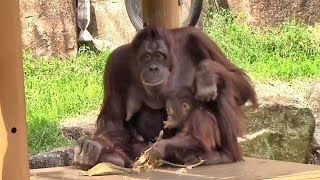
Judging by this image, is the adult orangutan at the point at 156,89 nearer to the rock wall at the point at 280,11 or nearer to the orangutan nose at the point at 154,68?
the orangutan nose at the point at 154,68

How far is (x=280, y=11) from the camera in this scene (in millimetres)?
6793

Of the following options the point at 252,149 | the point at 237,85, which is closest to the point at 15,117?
the point at 237,85

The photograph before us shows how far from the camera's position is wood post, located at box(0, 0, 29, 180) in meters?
1.92

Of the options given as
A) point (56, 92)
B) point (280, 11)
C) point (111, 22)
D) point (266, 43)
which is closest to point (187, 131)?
point (56, 92)

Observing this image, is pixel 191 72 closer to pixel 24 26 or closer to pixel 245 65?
pixel 245 65

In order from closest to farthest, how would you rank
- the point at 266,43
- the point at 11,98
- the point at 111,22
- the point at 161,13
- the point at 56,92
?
the point at 11,98 → the point at 161,13 → the point at 56,92 → the point at 266,43 → the point at 111,22

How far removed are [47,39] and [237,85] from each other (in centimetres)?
446

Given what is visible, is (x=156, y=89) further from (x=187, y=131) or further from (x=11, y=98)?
(x=11, y=98)

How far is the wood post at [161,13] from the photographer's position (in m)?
2.92

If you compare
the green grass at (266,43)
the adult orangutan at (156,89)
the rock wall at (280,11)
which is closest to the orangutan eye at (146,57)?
the adult orangutan at (156,89)

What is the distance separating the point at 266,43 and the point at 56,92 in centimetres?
190

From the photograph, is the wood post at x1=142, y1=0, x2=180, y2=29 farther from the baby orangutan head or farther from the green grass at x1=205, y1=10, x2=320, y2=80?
the green grass at x1=205, y1=10, x2=320, y2=80

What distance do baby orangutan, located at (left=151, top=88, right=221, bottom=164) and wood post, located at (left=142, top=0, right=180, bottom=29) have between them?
504mm

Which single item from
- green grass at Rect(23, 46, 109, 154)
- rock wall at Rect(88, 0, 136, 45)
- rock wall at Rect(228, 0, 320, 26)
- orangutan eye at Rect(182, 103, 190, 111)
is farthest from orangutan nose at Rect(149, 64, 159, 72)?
rock wall at Rect(88, 0, 136, 45)
